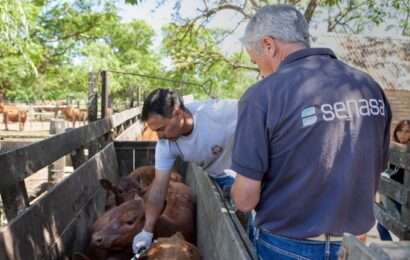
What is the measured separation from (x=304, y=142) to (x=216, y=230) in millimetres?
1236

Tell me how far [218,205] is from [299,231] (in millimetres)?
1004

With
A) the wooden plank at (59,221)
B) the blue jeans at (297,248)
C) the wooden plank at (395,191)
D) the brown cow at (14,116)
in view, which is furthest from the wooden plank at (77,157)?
the brown cow at (14,116)

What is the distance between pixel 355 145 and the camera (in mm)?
2205

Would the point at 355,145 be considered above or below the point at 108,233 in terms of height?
above

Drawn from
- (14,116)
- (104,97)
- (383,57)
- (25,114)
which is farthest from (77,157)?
(14,116)

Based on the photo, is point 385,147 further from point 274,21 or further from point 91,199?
point 91,199

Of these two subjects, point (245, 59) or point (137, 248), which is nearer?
point (137, 248)

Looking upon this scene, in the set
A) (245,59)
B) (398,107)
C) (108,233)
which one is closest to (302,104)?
(108,233)

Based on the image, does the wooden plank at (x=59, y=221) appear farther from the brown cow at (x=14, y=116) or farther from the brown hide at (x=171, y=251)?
the brown cow at (x=14, y=116)

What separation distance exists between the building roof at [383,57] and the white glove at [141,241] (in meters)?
12.4

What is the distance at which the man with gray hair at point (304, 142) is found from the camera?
7.11ft

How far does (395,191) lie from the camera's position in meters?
4.92

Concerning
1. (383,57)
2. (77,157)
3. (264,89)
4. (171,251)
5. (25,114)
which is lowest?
(25,114)

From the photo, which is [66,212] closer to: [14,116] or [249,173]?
[249,173]
